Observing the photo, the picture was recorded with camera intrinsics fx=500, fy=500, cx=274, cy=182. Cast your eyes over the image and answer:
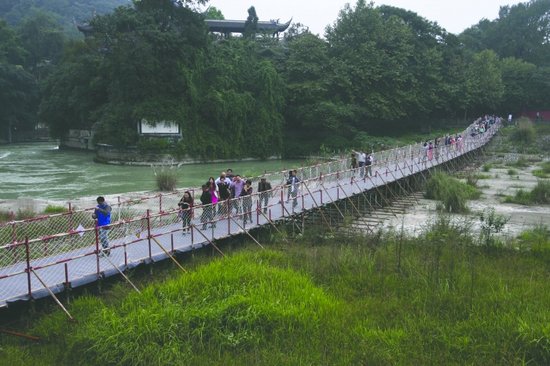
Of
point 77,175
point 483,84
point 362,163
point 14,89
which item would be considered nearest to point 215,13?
point 14,89

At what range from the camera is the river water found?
97.8 feet

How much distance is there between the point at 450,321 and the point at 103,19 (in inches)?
2111

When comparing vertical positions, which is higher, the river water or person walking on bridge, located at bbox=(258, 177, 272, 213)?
person walking on bridge, located at bbox=(258, 177, 272, 213)

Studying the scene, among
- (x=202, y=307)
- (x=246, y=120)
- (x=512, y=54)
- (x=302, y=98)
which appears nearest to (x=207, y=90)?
(x=246, y=120)

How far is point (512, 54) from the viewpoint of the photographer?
8481 centimetres

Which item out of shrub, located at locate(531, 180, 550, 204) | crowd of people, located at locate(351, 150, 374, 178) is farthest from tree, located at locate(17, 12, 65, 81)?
shrub, located at locate(531, 180, 550, 204)

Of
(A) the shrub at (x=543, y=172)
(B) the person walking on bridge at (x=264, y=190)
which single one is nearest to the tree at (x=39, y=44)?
(A) the shrub at (x=543, y=172)

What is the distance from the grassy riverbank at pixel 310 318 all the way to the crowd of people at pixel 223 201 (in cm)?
194

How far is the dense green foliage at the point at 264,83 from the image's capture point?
4788cm

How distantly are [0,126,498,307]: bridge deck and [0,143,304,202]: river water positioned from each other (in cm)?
1349

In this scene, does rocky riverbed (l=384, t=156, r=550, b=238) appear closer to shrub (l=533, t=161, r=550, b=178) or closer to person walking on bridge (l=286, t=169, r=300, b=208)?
shrub (l=533, t=161, r=550, b=178)

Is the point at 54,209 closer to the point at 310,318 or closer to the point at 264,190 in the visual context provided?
the point at 264,190

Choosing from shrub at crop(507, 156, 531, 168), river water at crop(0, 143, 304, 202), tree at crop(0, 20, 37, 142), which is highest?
tree at crop(0, 20, 37, 142)

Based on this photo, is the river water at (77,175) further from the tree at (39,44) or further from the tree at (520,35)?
the tree at (520,35)
